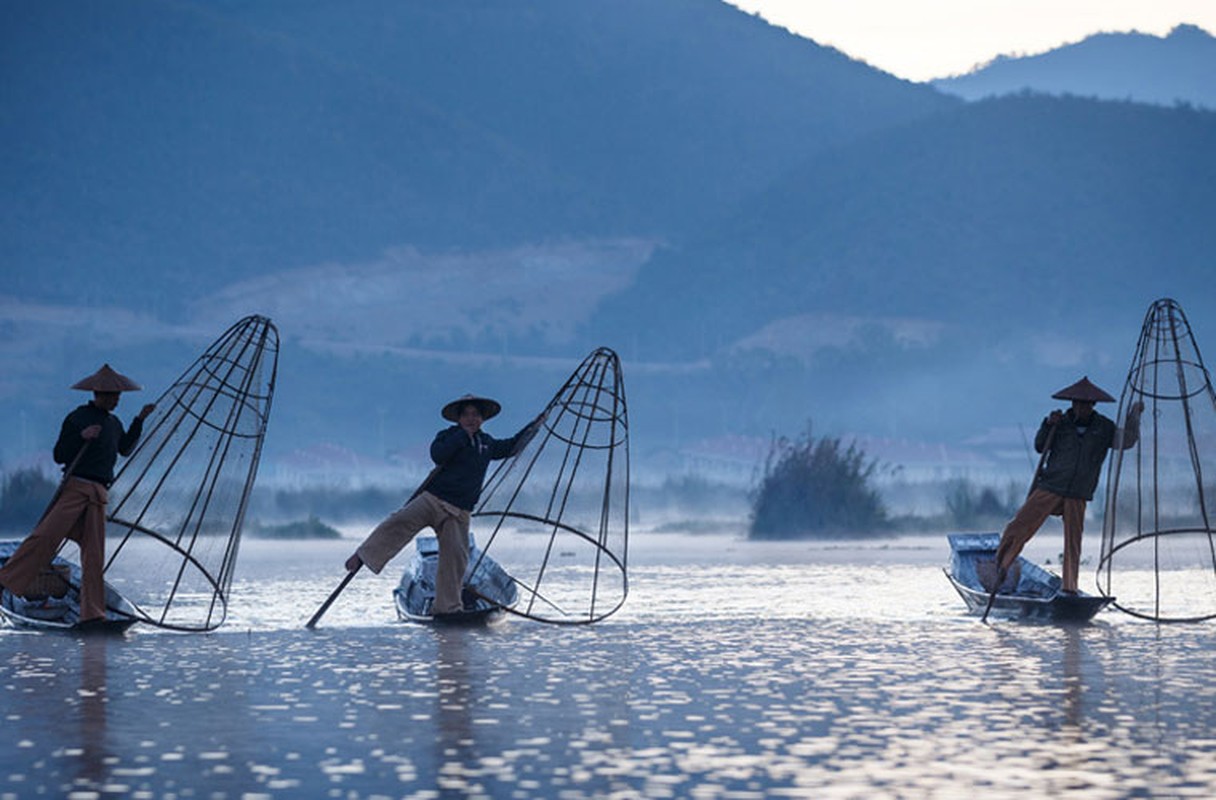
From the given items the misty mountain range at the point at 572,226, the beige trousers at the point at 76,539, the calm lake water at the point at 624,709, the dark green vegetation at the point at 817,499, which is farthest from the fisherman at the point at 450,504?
the misty mountain range at the point at 572,226

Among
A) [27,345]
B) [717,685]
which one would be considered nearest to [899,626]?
[717,685]

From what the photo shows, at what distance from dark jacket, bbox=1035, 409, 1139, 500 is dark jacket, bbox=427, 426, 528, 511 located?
3542 millimetres

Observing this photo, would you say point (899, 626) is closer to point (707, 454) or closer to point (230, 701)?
point (230, 701)

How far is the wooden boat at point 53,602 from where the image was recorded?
1564 centimetres

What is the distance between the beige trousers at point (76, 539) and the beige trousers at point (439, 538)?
170 centimetres

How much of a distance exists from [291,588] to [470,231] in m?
109

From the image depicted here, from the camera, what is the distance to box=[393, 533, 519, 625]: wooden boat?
16266mm

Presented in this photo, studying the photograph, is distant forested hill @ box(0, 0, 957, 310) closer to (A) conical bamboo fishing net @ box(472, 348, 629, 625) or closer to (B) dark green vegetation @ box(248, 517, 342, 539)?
(A) conical bamboo fishing net @ box(472, 348, 629, 625)

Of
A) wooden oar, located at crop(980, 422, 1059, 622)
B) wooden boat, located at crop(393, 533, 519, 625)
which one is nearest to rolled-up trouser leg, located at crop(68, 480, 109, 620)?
→ wooden boat, located at crop(393, 533, 519, 625)

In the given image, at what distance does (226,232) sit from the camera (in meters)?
122

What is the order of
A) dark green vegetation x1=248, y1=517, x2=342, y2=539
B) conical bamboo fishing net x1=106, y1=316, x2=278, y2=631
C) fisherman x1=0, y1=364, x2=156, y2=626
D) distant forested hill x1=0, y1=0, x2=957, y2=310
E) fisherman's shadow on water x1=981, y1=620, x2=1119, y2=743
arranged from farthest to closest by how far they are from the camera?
1. distant forested hill x1=0, y1=0, x2=957, y2=310
2. dark green vegetation x1=248, y1=517, x2=342, y2=539
3. conical bamboo fishing net x1=106, y1=316, x2=278, y2=631
4. fisherman x1=0, y1=364, x2=156, y2=626
5. fisherman's shadow on water x1=981, y1=620, x2=1119, y2=743

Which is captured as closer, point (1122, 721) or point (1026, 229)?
point (1122, 721)

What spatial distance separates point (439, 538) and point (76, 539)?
7.64ft

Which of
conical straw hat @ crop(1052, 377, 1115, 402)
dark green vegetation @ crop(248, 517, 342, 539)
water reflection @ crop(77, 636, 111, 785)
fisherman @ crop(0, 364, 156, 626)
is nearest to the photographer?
water reflection @ crop(77, 636, 111, 785)
